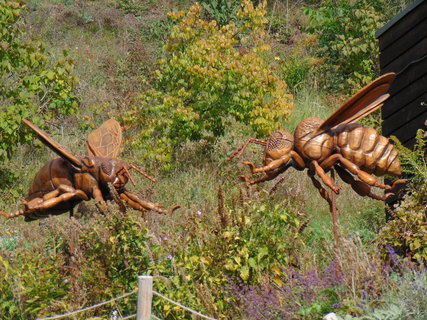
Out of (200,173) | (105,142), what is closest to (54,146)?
(105,142)

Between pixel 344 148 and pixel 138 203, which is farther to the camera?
pixel 138 203

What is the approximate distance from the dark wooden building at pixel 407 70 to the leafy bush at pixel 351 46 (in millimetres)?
5762

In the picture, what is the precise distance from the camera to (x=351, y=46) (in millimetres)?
13922

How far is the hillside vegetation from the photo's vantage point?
16.8 ft

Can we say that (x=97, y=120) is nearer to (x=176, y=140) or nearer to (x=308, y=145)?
(x=176, y=140)

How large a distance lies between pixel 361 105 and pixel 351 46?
8.43 meters

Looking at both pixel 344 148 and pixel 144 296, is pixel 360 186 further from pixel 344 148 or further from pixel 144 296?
pixel 144 296

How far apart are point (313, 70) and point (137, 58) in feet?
14.2

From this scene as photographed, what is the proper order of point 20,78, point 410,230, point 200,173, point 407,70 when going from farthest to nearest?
1. point 20,78
2. point 200,173
3. point 407,70
4. point 410,230

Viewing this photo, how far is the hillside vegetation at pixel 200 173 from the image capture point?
513 centimetres

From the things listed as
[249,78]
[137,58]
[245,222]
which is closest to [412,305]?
[245,222]

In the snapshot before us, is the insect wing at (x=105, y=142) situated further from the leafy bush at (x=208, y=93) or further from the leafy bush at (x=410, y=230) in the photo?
the leafy bush at (x=208, y=93)

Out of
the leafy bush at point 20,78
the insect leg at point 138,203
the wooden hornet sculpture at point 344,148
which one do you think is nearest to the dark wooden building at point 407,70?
the wooden hornet sculpture at point 344,148

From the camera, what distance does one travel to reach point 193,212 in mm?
5863
